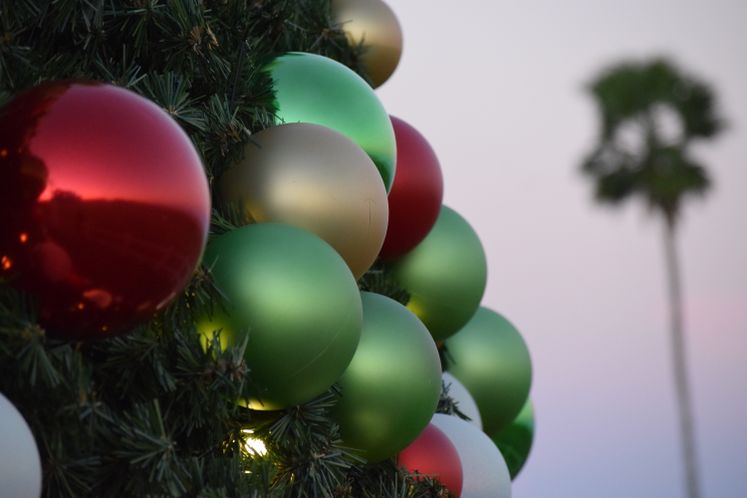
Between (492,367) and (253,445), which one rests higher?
(253,445)

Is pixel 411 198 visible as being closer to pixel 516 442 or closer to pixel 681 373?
pixel 516 442

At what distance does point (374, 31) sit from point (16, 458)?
2466mm

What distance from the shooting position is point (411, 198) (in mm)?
3648

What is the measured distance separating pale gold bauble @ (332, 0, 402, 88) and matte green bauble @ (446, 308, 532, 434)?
107 centimetres

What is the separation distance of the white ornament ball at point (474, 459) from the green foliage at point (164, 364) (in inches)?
19.0

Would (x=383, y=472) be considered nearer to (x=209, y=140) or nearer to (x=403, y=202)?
(x=403, y=202)

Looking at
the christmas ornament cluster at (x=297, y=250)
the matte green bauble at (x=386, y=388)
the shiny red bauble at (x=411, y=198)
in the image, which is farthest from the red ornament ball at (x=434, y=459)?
the shiny red bauble at (x=411, y=198)

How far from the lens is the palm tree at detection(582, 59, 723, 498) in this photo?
16781 mm

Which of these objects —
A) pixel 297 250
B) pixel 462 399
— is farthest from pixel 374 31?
pixel 297 250

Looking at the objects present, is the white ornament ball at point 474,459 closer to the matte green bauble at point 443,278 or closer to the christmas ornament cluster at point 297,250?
the christmas ornament cluster at point 297,250

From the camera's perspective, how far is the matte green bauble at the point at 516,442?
5109 mm

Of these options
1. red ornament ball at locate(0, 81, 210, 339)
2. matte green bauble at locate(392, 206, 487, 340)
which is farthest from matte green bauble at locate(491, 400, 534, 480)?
red ornament ball at locate(0, 81, 210, 339)

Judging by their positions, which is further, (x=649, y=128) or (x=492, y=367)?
(x=649, y=128)

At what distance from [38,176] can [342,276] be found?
0.81 m
